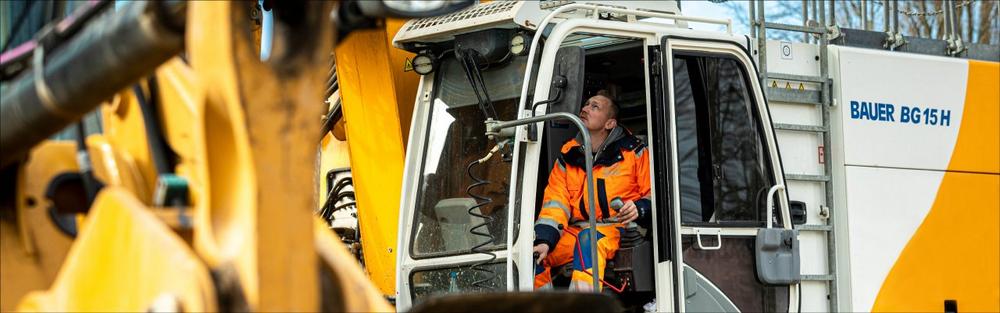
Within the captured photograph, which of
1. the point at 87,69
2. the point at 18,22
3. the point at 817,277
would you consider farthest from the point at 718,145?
the point at 87,69

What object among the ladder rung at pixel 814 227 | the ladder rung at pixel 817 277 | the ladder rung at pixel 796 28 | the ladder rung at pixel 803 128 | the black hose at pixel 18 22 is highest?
the ladder rung at pixel 796 28

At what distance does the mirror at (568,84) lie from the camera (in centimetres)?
674

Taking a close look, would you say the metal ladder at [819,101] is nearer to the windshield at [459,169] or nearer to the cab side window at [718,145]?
the cab side window at [718,145]

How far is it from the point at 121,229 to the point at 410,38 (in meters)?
4.59

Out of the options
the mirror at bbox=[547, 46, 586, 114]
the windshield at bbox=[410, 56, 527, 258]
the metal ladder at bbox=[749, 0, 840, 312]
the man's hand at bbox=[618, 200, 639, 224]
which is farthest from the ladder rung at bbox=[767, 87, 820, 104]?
the windshield at bbox=[410, 56, 527, 258]

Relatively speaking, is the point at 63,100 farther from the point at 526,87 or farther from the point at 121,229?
the point at 526,87

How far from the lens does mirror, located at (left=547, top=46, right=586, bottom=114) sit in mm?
6738

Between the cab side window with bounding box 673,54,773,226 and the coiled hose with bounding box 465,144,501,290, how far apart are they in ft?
3.04

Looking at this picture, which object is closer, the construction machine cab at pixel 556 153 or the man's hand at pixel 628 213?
the construction machine cab at pixel 556 153

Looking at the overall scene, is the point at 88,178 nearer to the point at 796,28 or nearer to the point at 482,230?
the point at 482,230

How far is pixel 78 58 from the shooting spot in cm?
289

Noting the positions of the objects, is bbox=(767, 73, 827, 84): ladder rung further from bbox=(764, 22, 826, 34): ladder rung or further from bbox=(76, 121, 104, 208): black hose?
bbox=(76, 121, 104, 208): black hose

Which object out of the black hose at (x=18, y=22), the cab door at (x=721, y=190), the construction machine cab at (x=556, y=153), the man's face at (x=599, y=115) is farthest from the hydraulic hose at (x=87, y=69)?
the man's face at (x=599, y=115)

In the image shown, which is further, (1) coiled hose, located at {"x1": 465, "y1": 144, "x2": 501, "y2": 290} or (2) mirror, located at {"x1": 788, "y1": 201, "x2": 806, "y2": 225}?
(2) mirror, located at {"x1": 788, "y1": 201, "x2": 806, "y2": 225}
